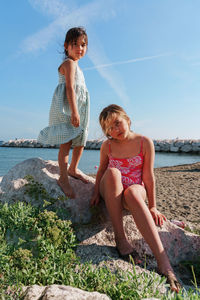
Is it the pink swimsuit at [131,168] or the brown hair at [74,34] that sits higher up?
the brown hair at [74,34]

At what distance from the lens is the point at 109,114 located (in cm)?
306

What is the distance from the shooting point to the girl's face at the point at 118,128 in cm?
311

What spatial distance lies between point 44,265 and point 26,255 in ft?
0.58

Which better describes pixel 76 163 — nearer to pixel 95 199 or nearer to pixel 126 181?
pixel 95 199

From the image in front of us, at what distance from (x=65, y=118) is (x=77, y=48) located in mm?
984

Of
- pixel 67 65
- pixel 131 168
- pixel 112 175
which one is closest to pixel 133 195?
pixel 112 175

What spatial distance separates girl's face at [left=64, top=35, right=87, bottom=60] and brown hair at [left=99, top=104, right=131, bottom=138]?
0.96 meters

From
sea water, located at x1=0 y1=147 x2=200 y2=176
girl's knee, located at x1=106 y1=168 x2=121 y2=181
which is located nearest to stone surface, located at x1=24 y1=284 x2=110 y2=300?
girl's knee, located at x1=106 y1=168 x2=121 y2=181

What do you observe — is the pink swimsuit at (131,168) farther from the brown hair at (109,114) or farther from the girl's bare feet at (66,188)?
the girl's bare feet at (66,188)

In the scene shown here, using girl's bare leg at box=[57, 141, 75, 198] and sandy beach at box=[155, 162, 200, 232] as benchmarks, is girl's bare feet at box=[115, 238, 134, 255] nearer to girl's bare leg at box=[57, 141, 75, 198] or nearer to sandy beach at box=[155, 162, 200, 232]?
girl's bare leg at box=[57, 141, 75, 198]

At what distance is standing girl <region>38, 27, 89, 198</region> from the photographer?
3.39 meters

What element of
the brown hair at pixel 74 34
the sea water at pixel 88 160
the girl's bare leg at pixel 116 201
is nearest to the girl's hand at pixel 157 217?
the girl's bare leg at pixel 116 201

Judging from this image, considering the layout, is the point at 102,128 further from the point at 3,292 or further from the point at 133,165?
the point at 3,292

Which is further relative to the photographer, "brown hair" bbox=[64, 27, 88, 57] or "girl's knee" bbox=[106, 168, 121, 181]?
"brown hair" bbox=[64, 27, 88, 57]
